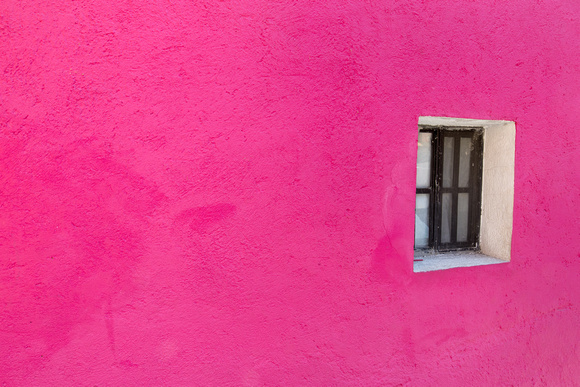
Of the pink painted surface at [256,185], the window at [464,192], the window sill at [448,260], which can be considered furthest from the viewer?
Result: the window at [464,192]

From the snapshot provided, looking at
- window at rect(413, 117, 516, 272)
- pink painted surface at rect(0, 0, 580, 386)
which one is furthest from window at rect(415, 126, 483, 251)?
pink painted surface at rect(0, 0, 580, 386)

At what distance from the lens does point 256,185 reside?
1718mm

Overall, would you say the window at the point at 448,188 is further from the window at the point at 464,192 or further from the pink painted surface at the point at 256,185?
the pink painted surface at the point at 256,185

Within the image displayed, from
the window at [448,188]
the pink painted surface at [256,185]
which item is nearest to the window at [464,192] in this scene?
the window at [448,188]

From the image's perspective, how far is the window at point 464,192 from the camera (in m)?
2.30

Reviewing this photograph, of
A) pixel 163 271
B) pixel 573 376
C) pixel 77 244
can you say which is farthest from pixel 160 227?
pixel 573 376

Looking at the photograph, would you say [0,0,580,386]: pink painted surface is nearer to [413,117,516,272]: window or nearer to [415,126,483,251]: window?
[413,117,516,272]: window

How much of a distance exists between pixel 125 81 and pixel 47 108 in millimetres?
350

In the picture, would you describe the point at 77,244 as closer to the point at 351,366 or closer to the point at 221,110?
the point at 221,110

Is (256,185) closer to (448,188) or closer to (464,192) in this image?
(448,188)

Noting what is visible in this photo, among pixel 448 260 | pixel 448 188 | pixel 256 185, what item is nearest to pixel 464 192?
pixel 448 188

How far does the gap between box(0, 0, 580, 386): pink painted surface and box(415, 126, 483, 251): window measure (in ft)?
0.98

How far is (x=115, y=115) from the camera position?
1.51 metres

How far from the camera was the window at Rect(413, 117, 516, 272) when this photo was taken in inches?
90.7
